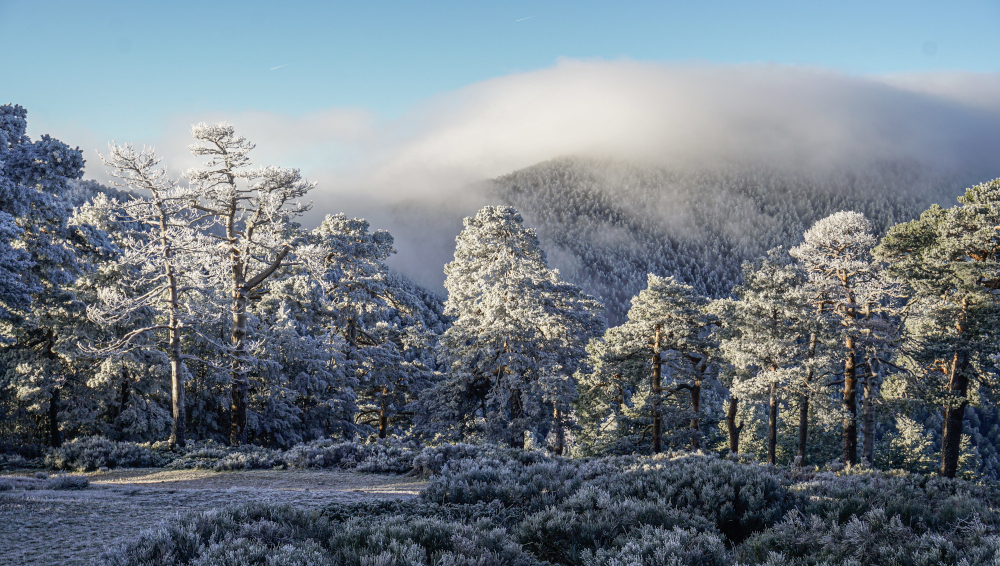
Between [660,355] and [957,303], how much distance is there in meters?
11.3

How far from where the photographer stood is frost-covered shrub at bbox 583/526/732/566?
487cm

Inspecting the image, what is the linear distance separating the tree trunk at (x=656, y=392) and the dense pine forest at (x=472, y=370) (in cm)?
11

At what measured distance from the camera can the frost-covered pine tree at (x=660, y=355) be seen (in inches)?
974

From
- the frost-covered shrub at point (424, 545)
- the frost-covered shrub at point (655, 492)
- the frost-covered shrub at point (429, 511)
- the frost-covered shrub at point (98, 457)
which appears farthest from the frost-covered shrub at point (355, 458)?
the frost-covered shrub at point (424, 545)

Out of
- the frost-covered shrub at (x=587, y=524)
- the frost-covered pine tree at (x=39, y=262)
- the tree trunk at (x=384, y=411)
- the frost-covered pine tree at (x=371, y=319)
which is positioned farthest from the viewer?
the tree trunk at (x=384, y=411)

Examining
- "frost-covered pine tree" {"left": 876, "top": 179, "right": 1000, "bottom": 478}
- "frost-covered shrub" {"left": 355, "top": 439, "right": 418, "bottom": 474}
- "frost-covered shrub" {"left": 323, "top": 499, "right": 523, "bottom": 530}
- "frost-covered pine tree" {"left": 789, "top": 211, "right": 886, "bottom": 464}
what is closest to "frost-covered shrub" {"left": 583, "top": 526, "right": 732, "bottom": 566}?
"frost-covered shrub" {"left": 323, "top": 499, "right": 523, "bottom": 530}

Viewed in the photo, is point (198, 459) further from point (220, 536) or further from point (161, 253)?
point (220, 536)

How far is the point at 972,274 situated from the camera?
62.0ft

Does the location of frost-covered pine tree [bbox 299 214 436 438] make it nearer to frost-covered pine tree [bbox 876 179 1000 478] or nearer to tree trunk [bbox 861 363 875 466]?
tree trunk [bbox 861 363 875 466]

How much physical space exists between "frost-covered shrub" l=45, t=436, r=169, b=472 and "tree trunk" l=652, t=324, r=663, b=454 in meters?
18.8

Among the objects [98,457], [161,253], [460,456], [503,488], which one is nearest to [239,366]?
[161,253]

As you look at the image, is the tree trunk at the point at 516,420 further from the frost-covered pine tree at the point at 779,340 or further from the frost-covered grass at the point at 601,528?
the frost-covered grass at the point at 601,528

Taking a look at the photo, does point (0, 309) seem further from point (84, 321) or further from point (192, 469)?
point (192, 469)

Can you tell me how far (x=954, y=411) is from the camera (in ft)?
67.5
